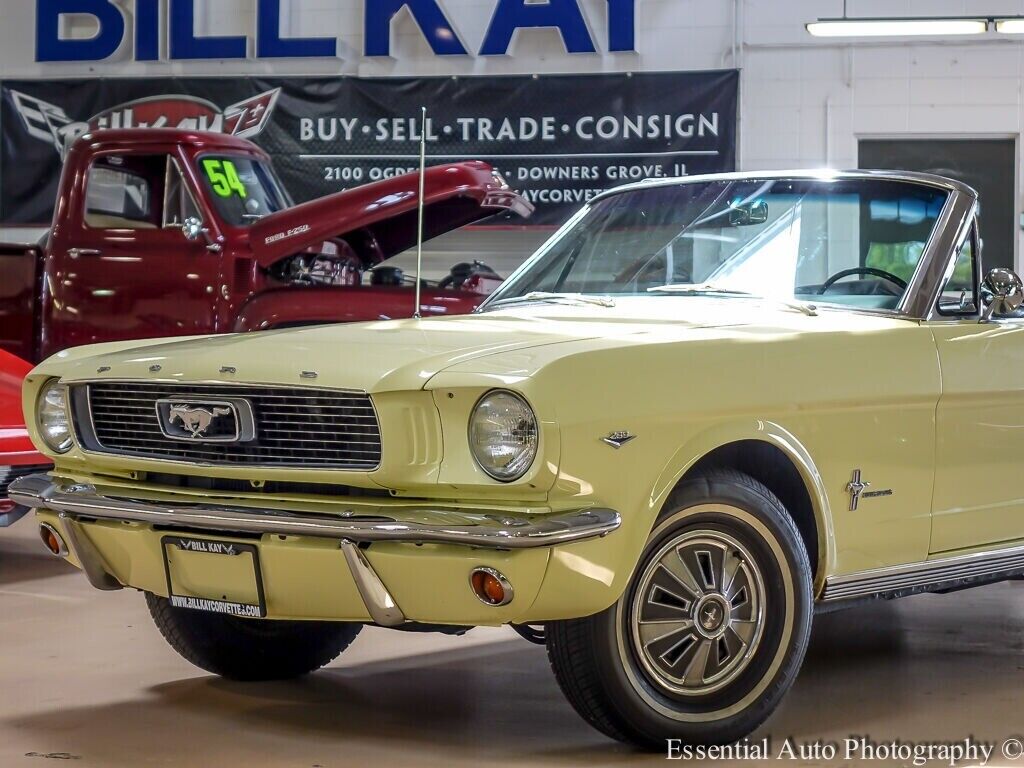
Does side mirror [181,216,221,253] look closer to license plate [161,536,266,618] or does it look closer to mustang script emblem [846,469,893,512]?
license plate [161,536,266,618]

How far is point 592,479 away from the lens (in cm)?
315

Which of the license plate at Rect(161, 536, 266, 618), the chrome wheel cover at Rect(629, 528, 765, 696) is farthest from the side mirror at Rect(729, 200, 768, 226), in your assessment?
the license plate at Rect(161, 536, 266, 618)

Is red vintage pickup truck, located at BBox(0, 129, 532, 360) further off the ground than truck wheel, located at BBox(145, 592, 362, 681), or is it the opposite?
red vintage pickup truck, located at BBox(0, 129, 532, 360)

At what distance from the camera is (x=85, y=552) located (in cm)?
371

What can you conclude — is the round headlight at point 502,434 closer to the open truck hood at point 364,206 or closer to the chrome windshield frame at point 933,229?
the chrome windshield frame at point 933,229

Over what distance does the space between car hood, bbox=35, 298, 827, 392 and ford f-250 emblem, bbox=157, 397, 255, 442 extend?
6 centimetres

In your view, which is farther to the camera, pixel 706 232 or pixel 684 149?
pixel 684 149

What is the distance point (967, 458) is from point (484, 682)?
1.46m

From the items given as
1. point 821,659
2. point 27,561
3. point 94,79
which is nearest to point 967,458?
point 821,659

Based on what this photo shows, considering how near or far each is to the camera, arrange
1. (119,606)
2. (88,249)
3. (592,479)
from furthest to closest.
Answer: (88,249), (119,606), (592,479)

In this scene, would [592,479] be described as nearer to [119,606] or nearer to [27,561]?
[119,606]

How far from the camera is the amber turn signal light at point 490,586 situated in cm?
312

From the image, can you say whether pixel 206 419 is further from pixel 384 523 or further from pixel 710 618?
pixel 710 618

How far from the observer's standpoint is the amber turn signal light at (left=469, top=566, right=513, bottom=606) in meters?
3.12
